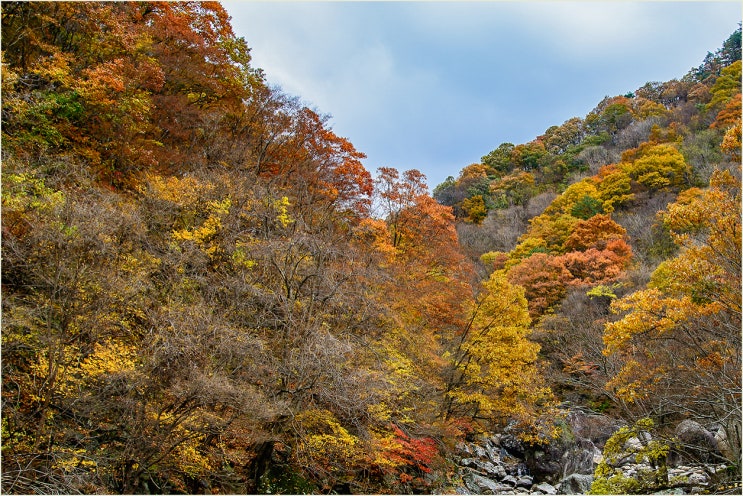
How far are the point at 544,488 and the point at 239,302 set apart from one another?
471 inches

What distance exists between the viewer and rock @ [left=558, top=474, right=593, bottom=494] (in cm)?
1382

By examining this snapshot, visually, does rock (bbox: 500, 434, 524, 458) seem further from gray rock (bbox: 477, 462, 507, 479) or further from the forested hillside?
gray rock (bbox: 477, 462, 507, 479)

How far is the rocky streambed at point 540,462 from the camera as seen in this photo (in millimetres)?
14430

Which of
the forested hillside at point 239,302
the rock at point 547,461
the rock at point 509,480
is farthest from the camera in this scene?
the rock at point 547,461

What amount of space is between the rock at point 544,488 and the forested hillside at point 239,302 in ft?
4.52

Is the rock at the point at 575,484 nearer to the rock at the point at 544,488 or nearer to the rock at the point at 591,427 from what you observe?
the rock at the point at 544,488

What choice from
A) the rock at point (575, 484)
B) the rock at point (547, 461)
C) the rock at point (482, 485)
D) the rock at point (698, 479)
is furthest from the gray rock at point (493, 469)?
the rock at point (698, 479)

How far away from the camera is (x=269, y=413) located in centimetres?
798

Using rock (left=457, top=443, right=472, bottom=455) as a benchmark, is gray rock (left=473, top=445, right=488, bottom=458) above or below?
below

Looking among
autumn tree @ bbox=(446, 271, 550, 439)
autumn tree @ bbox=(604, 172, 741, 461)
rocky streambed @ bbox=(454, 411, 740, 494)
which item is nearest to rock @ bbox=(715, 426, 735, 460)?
autumn tree @ bbox=(604, 172, 741, 461)

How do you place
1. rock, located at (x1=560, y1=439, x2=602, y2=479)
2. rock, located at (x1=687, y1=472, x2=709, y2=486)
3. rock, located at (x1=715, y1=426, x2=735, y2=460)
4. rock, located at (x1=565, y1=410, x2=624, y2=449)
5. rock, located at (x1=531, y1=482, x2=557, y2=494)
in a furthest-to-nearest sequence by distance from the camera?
rock, located at (x1=565, y1=410, x2=624, y2=449) → rock, located at (x1=560, y1=439, x2=602, y2=479) → rock, located at (x1=531, y1=482, x2=557, y2=494) → rock, located at (x1=687, y1=472, x2=709, y2=486) → rock, located at (x1=715, y1=426, x2=735, y2=460)

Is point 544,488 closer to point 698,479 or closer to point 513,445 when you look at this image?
point 513,445

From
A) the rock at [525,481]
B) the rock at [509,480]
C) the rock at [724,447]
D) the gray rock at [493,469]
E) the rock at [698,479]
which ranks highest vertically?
the rock at [724,447]

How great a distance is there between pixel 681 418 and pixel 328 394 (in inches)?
482
